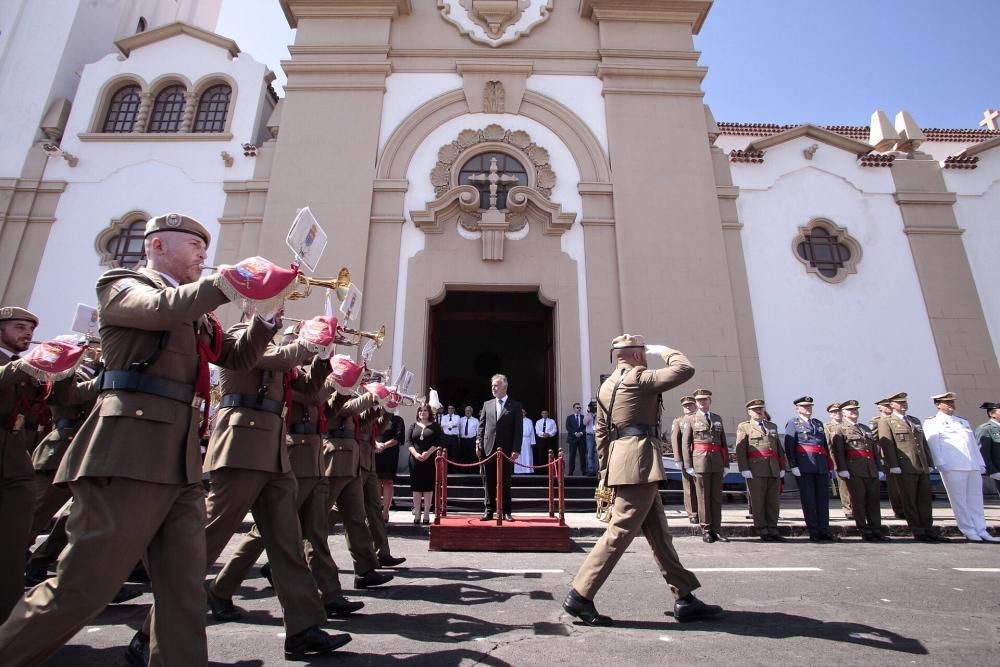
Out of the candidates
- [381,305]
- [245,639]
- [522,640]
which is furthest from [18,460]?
[381,305]

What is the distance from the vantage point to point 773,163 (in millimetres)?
14984

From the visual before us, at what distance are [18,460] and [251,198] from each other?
39.8ft

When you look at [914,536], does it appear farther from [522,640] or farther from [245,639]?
[245,639]

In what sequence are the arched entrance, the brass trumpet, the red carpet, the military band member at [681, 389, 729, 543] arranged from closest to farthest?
the brass trumpet
the red carpet
the military band member at [681, 389, 729, 543]
the arched entrance

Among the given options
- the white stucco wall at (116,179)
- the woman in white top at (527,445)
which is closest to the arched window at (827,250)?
the woman in white top at (527,445)

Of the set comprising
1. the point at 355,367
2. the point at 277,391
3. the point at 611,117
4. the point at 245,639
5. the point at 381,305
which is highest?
the point at 611,117

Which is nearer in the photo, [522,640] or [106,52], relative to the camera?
[522,640]

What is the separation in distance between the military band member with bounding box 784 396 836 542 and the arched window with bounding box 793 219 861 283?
680 cm

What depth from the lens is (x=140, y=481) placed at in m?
2.29

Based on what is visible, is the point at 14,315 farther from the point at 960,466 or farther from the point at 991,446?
the point at 991,446

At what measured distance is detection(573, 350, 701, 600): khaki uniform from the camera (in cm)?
376

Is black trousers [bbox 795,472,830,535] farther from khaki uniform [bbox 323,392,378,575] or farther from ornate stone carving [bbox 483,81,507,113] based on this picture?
ornate stone carving [bbox 483,81,507,113]

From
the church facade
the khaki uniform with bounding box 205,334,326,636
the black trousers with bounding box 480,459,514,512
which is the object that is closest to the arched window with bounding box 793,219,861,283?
the church facade

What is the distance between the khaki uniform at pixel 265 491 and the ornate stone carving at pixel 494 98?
13.0 meters
